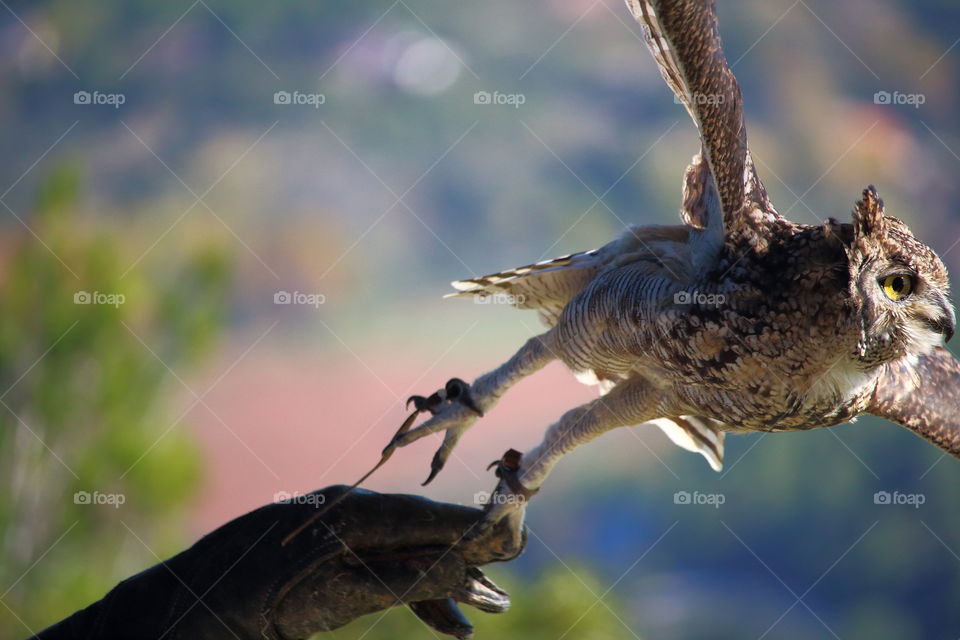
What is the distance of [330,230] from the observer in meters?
5.12

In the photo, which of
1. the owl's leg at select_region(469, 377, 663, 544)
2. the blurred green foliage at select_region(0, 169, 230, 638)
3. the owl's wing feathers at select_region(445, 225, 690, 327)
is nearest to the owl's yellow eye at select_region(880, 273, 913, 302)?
the owl's wing feathers at select_region(445, 225, 690, 327)

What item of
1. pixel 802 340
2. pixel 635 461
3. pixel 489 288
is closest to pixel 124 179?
pixel 635 461

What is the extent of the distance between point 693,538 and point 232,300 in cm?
303

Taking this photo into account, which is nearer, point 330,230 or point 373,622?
point 373,622

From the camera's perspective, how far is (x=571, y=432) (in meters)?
1.98

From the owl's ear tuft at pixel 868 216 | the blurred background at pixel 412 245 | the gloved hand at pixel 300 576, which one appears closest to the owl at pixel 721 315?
the owl's ear tuft at pixel 868 216

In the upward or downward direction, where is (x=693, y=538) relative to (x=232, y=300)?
downward

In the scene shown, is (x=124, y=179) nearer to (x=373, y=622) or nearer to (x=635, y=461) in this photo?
(x=373, y=622)

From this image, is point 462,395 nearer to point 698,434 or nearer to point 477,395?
point 477,395

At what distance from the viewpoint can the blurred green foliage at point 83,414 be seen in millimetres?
4680

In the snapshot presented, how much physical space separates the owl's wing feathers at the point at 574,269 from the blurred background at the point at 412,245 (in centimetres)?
286

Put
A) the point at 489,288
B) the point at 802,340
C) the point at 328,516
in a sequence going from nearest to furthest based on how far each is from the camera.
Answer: the point at 802,340 → the point at 328,516 → the point at 489,288

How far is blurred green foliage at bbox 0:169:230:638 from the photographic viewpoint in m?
4.68

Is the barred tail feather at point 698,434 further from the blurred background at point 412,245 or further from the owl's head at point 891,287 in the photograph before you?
the blurred background at point 412,245
